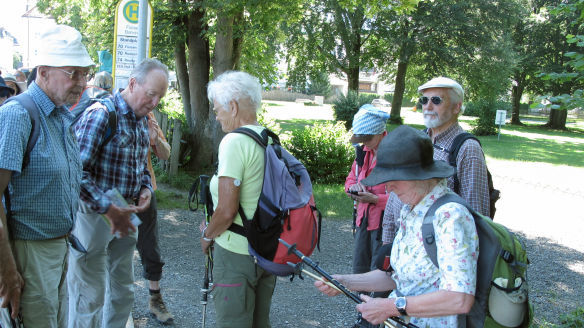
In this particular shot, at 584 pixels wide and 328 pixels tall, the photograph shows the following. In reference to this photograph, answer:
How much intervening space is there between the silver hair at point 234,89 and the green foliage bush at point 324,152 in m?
8.06

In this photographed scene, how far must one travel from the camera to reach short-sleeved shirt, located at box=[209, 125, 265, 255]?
250 cm

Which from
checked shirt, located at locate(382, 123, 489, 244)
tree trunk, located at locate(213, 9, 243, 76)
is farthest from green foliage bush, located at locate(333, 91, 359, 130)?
checked shirt, located at locate(382, 123, 489, 244)

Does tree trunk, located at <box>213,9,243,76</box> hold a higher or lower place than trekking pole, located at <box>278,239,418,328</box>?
higher

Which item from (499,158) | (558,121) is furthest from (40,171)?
(558,121)

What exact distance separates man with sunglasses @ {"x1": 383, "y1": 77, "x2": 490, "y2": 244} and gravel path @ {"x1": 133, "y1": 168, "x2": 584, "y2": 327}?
1.72 m

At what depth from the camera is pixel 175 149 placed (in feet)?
31.3

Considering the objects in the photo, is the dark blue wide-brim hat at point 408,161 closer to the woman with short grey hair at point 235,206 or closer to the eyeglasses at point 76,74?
the woman with short grey hair at point 235,206

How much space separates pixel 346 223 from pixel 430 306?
607cm

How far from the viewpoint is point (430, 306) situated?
1.84 metres

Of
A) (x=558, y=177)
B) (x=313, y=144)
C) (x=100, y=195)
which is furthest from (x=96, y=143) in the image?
(x=558, y=177)

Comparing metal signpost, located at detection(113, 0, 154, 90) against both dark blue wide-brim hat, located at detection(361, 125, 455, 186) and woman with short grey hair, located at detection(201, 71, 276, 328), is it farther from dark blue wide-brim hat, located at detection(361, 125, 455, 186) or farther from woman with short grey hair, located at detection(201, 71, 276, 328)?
dark blue wide-brim hat, located at detection(361, 125, 455, 186)

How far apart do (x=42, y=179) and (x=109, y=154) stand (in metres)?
0.78

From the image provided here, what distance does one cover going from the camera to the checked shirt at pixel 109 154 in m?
2.80

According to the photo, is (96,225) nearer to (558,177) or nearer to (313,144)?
(313,144)
